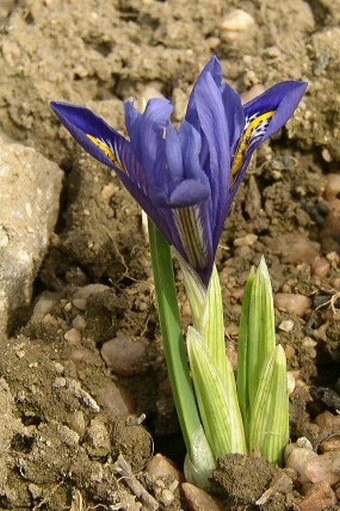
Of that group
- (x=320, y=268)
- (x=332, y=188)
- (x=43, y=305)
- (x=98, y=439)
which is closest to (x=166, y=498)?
(x=98, y=439)

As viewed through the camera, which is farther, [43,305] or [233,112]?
[43,305]

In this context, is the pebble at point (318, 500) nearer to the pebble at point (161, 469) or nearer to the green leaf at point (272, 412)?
the green leaf at point (272, 412)

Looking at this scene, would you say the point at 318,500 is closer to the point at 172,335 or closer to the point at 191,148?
the point at 172,335

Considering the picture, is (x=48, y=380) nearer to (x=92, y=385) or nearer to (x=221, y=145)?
(x=92, y=385)

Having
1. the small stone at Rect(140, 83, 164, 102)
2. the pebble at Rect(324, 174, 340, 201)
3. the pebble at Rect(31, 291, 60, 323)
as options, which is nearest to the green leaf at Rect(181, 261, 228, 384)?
the pebble at Rect(31, 291, 60, 323)

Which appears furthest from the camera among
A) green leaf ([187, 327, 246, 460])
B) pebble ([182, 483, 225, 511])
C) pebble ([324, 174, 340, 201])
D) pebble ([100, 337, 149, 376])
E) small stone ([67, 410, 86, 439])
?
pebble ([324, 174, 340, 201])

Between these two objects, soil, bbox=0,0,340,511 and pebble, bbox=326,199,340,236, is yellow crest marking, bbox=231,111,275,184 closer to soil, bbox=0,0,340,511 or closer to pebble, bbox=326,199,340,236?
soil, bbox=0,0,340,511
